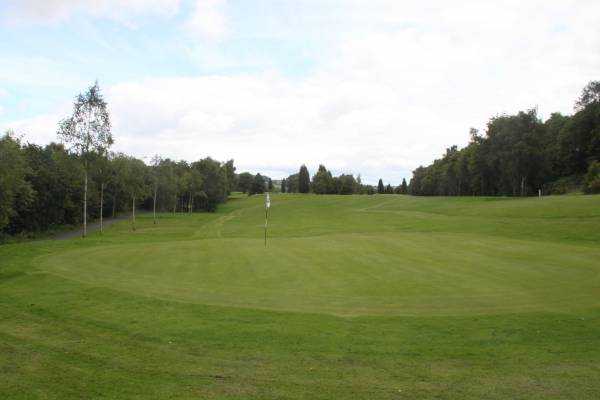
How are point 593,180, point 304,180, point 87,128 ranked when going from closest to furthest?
point 87,128 < point 593,180 < point 304,180

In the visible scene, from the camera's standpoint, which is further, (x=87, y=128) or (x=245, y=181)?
(x=245, y=181)

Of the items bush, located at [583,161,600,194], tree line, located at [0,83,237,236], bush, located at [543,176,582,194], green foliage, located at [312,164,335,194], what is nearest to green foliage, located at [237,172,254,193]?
green foliage, located at [312,164,335,194]

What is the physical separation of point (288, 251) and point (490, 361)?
1558 cm

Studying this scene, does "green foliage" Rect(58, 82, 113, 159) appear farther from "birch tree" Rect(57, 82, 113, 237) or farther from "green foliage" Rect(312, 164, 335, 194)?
"green foliage" Rect(312, 164, 335, 194)

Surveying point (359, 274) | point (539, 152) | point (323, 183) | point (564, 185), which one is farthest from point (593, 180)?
point (323, 183)

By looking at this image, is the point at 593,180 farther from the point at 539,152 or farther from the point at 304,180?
the point at 304,180

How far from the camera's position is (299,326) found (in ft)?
35.4

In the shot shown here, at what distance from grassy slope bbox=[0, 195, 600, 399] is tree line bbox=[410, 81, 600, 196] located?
54948mm

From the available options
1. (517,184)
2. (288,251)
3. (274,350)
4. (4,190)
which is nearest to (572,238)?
(288,251)

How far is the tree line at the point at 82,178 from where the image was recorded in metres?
41.4

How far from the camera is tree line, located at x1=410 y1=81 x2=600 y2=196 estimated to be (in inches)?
2960

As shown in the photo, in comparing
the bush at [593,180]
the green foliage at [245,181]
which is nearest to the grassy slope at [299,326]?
the bush at [593,180]

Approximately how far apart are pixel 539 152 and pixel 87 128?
67306 mm

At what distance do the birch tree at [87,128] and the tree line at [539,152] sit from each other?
2341 inches
